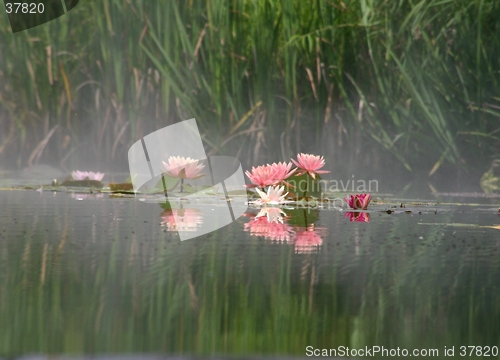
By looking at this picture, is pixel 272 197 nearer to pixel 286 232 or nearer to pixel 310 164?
pixel 310 164

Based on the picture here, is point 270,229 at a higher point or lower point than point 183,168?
lower

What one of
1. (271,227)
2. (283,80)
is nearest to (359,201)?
(271,227)

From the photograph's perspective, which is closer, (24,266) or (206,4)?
(24,266)

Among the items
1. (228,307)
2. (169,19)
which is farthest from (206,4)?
(228,307)

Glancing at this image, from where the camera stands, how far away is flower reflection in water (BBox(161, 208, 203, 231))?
8.53 ft

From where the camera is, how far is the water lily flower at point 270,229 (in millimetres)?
2367

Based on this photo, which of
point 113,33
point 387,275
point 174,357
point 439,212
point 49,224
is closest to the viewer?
point 174,357

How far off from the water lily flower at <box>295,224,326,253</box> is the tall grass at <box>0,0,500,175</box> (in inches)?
96.9

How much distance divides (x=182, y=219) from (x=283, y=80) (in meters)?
2.65

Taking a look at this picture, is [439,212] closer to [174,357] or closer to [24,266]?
[24,266]

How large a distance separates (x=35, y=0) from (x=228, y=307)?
4740mm

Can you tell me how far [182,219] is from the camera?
9.39ft

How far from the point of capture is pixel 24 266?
1800mm

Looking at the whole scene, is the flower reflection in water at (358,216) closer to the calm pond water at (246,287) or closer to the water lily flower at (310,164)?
the calm pond water at (246,287)
